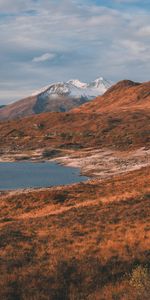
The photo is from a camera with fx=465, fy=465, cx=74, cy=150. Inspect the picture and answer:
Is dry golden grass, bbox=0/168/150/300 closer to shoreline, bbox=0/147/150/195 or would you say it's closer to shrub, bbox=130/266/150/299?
shrub, bbox=130/266/150/299

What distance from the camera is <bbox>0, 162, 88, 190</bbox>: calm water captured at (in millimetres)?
100375

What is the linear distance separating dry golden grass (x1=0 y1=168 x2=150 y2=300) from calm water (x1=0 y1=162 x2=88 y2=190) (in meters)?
54.5

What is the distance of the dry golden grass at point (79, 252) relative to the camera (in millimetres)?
22297

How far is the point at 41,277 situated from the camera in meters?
23.7

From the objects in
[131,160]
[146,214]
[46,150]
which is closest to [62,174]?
[131,160]

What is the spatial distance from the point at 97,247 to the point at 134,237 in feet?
9.75

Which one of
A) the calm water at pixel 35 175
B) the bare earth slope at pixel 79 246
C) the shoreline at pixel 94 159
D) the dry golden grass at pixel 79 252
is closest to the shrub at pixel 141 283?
the bare earth slope at pixel 79 246

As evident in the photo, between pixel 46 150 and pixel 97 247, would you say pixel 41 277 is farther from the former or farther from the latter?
pixel 46 150

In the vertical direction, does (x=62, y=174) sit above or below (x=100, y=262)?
below

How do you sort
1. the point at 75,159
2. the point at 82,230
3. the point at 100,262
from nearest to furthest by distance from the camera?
the point at 100,262 → the point at 82,230 → the point at 75,159

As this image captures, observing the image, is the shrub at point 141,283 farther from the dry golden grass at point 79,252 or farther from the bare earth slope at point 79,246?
the dry golden grass at point 79,252

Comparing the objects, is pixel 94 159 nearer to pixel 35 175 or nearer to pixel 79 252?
pixel 35 175

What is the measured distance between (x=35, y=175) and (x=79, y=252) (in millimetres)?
90537

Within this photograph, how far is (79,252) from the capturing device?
2761cm
